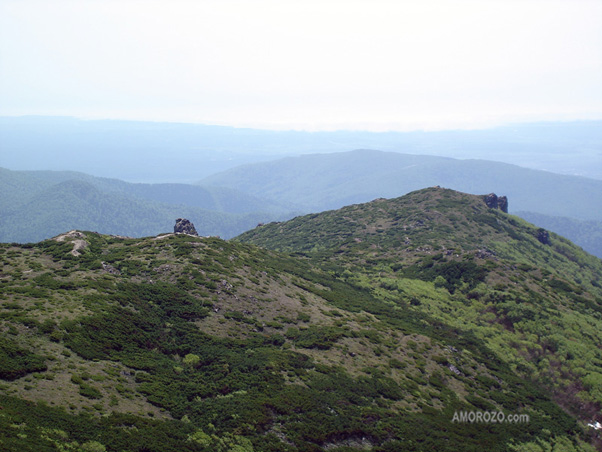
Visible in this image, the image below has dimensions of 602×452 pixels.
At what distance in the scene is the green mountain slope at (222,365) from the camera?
22.8 meters

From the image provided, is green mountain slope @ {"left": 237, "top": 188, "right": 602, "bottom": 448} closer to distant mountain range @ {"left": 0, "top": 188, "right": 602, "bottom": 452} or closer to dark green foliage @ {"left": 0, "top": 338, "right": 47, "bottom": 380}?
distant mountain range @ {"left": 0, "top": 188, "right": 602, "bottom": 452}

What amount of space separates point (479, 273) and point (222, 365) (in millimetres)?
60474

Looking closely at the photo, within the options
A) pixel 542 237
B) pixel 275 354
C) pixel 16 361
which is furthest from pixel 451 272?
pixel 16 361

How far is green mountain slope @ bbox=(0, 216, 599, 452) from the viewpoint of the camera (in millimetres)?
22812

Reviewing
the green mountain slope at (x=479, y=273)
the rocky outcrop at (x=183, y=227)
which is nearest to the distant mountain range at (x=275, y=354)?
the green mountain slope at (x=479, y=273)

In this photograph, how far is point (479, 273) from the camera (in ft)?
240

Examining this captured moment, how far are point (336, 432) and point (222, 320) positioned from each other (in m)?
18.1

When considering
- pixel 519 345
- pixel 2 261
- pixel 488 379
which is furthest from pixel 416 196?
pixel 2 261

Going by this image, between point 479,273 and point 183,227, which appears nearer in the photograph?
point 479,273

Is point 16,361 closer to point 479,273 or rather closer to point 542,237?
point 479,273

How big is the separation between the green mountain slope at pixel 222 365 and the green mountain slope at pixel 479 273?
1908 millimetres

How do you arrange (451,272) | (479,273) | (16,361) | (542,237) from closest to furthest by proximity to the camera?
(16,361), (479,273), (451,272), (542,237)

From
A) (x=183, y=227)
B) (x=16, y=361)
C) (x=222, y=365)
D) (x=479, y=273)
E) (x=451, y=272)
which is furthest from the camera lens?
(x=183, y=227)

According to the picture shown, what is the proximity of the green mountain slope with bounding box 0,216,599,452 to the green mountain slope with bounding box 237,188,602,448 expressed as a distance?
6.26 ft
